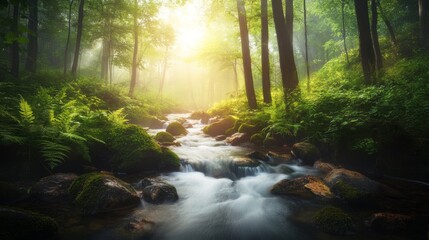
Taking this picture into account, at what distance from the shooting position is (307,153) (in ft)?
31.1

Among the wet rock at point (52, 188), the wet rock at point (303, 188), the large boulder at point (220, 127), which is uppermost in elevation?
the large boulder at point (220, 127)

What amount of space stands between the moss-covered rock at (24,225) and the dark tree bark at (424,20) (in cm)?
2272

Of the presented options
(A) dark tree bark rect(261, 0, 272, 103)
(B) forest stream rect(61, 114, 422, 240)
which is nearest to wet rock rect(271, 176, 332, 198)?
(B) forest stream rect(61, 114, 422, 240)

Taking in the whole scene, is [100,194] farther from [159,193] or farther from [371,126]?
[371,126]

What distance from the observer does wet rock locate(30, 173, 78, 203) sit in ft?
19.5

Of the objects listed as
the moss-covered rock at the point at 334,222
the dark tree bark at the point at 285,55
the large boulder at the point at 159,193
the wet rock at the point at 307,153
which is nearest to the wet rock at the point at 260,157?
the wet rock at the point at 307,153

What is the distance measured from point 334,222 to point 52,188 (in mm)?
6199

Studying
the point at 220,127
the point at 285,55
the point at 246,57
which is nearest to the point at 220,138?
the point at 220,127

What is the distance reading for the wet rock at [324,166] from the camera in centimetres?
847

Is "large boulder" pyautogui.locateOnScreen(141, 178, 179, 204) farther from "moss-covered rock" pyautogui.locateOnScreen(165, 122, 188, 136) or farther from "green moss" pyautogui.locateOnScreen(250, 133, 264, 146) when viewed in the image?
"moss-covered rock" pyautogui.locateOnScreen(165, 122, 188, 136)

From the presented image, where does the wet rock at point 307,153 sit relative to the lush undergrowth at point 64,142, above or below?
below

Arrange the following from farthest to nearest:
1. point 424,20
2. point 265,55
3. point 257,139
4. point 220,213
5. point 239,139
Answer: point 424,20, point 265,55, point 239,139, point 257,139, point 220,213

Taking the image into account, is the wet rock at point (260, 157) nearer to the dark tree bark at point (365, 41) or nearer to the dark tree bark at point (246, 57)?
the dark tree bark at point (246, 57)

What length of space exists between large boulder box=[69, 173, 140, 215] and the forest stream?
9.1 inches
